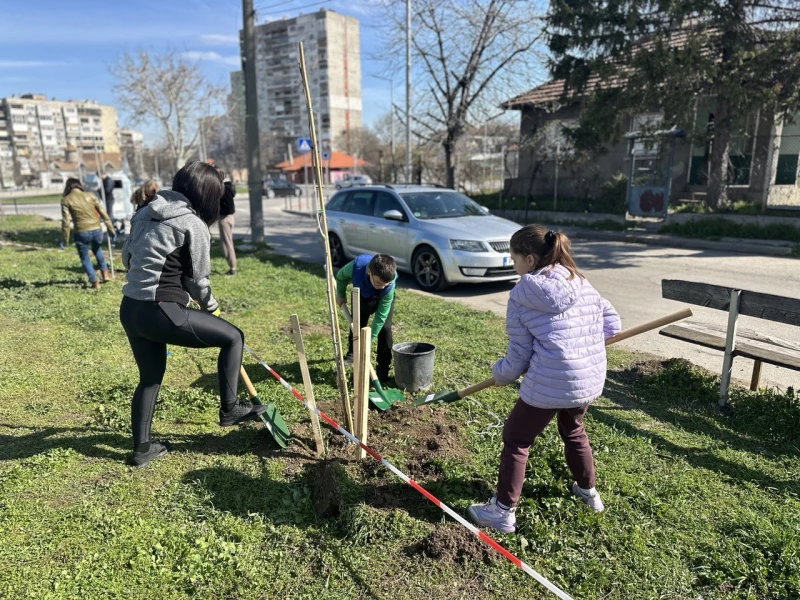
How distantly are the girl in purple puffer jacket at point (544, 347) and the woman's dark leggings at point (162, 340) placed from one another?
1583mm

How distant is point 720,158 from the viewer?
1372 centimetres

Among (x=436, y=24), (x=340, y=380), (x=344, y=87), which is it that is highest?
(x=344, y=87)

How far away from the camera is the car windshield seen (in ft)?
30.8

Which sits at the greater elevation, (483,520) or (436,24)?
(436,24)

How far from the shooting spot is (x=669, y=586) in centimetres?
246

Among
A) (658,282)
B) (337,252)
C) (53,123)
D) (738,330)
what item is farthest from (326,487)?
(53,123)

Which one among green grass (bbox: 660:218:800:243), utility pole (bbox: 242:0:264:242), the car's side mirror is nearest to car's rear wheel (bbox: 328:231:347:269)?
the car's side mirror

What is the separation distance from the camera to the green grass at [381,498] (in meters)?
2.50

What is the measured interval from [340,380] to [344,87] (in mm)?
103690

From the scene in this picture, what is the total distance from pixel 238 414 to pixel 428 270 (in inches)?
227

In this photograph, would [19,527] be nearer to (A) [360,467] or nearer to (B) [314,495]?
(B) [314,495]

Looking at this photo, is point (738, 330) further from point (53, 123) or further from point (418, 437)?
point (53, 123)

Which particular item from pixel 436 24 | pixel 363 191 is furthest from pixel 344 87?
pixel 363 191

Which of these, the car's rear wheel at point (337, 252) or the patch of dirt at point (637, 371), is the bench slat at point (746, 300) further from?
the car's rear wheel at point (337, 252)
